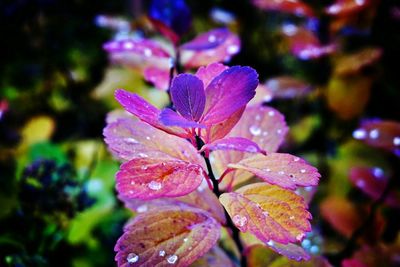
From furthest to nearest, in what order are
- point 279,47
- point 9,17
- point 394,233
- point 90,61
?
point 279,47 < point 90,61 < point 9,17 < point 394,233

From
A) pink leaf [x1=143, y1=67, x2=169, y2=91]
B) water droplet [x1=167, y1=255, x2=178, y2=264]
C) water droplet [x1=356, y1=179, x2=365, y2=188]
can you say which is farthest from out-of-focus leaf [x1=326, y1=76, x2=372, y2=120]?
water droplet [x1=167, y1=255, x2=178, y2=264]

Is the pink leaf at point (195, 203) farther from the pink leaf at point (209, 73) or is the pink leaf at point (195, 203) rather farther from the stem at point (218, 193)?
the pink leaf at point (209, 73)

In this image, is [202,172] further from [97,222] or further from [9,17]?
[9,17]

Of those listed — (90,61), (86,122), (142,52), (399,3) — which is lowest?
(86,122)

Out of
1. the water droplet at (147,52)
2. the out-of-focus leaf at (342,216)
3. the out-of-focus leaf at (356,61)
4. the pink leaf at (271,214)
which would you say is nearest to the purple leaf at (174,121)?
the pink leaf at (271,214)

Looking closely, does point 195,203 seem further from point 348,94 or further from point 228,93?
point 348,94

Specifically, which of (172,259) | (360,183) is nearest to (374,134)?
(360,183)

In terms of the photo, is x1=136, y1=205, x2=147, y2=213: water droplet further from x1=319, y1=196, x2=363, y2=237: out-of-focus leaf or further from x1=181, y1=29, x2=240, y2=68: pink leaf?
x1=319, y1=196, x2=363, y2=237: out-of-focus leaf

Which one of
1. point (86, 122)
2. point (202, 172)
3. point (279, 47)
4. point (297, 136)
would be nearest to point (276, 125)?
point (202, 172)
